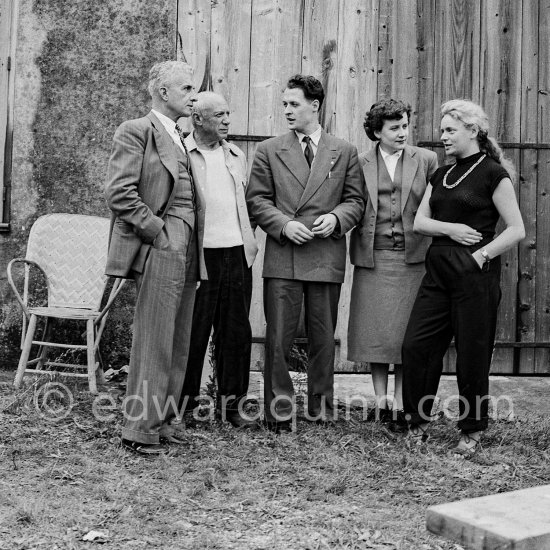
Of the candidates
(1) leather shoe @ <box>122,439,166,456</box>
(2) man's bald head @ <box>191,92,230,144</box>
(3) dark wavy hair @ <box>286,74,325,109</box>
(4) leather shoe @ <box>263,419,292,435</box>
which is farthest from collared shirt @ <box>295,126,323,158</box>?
(1) leather shoe @ <box>122,439,166,456</box>

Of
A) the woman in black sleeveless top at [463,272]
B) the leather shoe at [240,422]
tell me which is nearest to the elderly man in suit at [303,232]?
the leather shoe at [240,422]

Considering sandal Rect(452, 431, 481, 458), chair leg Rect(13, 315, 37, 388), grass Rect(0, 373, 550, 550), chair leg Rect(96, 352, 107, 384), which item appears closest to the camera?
grass Rect(0, 373, 550, 550)

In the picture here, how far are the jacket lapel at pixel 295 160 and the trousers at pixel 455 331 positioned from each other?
32.1 inches

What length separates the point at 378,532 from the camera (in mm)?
3400

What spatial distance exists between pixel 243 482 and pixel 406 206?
71.2 inches

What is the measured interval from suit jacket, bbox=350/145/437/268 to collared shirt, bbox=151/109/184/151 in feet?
3.68

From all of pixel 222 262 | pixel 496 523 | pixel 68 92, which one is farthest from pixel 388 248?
pixel 496 523

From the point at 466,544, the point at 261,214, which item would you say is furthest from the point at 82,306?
the point at 466,544

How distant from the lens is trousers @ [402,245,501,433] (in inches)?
179

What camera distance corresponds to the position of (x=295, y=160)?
5.01 meters

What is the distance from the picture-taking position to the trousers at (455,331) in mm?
4555

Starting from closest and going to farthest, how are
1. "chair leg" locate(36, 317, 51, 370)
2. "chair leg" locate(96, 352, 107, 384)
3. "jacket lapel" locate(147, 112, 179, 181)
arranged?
"jacket lapel" locate(147, 112, 179, 181) → "chair leg" locate(36, 317, 51, 370) → "chair leg" locate(96, 352, 107, 384)

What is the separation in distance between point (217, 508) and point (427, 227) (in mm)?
1847

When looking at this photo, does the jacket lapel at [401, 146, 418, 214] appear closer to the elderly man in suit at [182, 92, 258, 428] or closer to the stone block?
the elderly man in suit at [182, 92, 258, 428]
